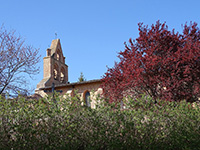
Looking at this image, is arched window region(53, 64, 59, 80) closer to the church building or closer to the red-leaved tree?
the church building

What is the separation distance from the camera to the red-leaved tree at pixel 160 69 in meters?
10.7

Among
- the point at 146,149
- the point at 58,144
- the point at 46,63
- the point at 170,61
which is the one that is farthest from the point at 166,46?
the point at 46,63

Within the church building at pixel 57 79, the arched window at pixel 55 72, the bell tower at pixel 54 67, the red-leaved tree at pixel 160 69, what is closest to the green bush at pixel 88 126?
the red-leaved tree at pixel 160 69

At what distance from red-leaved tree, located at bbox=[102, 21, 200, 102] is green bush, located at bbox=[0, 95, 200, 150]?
2972 mm

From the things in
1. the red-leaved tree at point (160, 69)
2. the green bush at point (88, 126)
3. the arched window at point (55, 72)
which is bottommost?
the green bush at point (88, 126)

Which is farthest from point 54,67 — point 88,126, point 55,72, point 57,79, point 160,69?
point 88,126

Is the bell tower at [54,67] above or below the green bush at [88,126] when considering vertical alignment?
above

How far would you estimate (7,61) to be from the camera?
12.2 meters

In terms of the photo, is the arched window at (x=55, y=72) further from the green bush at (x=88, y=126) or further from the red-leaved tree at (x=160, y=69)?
the green bush at (x=88, y=126)

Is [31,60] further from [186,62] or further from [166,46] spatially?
Answer: [186,62]

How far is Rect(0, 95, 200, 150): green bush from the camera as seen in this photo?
5.73 metres

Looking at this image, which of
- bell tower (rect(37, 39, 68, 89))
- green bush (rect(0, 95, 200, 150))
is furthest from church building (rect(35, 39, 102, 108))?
green bush (rect(0, 95, 200, 150))

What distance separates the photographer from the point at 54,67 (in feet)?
91.2

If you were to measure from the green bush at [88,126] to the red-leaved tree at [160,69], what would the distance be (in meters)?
2.97
